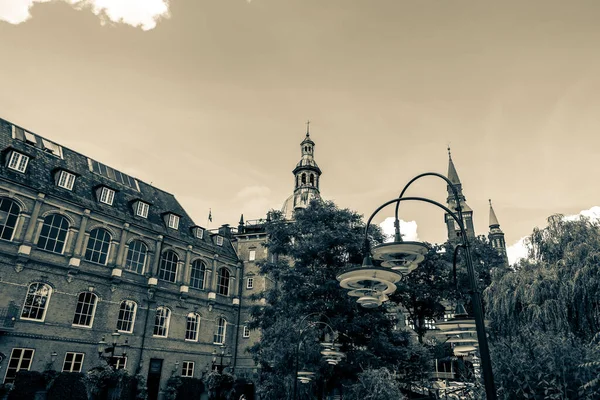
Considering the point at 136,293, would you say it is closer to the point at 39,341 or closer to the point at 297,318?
the point at 39,341

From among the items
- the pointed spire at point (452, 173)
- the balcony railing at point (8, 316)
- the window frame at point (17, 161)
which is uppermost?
the pointed spire at point (452, 173)

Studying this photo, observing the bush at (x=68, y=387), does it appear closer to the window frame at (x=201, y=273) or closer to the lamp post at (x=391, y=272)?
the window frame at (x=201, y=273)

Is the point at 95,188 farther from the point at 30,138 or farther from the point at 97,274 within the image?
the point at 97,274

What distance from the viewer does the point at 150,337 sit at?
31266 mm

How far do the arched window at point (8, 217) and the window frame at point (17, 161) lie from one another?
232cm

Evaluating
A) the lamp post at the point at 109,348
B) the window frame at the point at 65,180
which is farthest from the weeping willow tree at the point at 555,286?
the window frame at the point at 65,180

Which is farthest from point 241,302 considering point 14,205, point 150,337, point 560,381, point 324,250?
point 560,381

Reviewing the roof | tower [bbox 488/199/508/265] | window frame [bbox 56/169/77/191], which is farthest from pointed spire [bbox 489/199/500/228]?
window frame [bbox 56/169/77/191]

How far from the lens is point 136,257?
105ft

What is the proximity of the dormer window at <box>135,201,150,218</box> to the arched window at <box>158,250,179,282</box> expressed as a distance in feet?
12.3

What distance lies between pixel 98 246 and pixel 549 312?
28596 millimetres

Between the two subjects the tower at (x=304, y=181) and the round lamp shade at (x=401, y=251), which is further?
the tower at (x=304, y=181)

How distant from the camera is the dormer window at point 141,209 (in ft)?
111

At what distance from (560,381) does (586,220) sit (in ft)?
47.5
